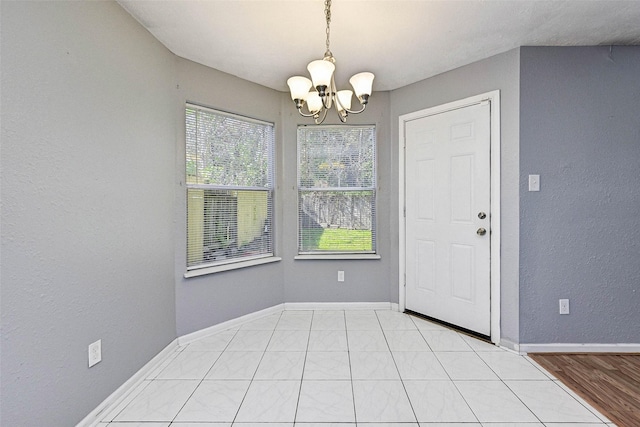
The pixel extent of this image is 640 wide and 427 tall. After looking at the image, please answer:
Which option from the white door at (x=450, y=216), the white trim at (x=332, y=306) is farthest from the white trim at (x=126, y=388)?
the white door at (x=450, y=216)

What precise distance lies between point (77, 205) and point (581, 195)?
126 inches

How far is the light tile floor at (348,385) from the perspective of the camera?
1538mm

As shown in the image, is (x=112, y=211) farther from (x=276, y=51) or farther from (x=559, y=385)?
(x=559, y=385)

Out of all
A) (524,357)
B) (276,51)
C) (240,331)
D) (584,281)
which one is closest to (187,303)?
(240,331)

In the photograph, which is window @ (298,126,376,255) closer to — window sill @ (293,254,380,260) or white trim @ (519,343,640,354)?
window sill @ (293,254,380,260)

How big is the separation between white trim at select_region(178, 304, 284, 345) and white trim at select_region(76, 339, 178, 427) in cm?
12

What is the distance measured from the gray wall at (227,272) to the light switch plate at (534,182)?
2153mm

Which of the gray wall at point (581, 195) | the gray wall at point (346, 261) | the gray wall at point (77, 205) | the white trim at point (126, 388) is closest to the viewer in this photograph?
the gray wall at point (77, 205)

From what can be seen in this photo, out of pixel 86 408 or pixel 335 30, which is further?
pixel 335 30

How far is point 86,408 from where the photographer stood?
1.51 meters

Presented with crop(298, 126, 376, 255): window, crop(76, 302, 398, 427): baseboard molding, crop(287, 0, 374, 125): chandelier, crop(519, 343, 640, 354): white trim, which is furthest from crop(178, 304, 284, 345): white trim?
crop(519, 343, 640, 354): white trim

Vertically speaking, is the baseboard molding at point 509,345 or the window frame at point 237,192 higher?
the window frame at point 237,192

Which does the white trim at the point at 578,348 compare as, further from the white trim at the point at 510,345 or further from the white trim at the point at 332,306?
the white trim at the point at 332,306

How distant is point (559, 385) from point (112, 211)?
9.40 feet
